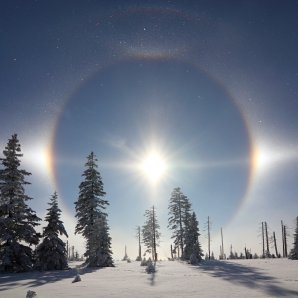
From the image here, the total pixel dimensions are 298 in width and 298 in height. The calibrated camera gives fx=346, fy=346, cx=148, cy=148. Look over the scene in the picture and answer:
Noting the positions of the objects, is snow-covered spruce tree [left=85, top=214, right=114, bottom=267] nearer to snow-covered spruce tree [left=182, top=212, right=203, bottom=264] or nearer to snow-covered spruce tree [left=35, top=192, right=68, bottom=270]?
snow-covered spruce tree [left=35, top=192, right=68, bottom=270]

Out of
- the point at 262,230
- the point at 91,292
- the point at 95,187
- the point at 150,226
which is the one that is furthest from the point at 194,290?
the point at 262,230

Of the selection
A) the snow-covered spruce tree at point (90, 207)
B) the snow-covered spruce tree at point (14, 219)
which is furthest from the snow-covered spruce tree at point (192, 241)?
the snow-covered spruce tree at point (14, 219)

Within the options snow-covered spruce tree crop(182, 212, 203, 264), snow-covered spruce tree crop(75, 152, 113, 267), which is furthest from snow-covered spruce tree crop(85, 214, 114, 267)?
snow-covered spruce tree crop(182, 212, 203, 264)

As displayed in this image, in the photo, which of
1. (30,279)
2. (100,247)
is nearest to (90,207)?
(100,247)

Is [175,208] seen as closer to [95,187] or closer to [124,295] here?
[95,187]

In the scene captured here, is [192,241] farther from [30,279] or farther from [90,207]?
[30,279]
